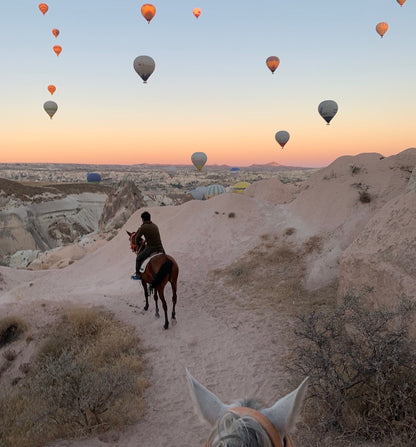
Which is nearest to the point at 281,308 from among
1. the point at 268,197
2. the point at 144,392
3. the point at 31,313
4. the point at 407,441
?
the point at 144,392

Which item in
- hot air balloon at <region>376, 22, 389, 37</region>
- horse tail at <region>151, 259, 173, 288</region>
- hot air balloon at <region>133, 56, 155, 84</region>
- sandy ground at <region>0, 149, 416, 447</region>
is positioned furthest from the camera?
hot air balloon at <region>376, 22, 389, 37</region>

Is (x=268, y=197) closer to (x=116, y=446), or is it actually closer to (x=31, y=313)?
(x=31, y=313)

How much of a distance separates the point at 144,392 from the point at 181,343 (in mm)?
2312

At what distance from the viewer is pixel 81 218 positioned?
5553 cm

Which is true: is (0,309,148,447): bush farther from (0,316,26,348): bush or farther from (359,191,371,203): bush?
(359,191,371,203): bush

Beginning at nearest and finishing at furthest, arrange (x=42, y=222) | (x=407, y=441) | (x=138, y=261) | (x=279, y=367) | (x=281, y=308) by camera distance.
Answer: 1. (x=407, y=441)
2. (x=279, y=367)
3. (x=138, y=261)
4. (x=281, y=308)
5. (x=42, y=222)

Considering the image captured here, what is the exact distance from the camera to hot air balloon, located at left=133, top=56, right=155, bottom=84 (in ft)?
97.6

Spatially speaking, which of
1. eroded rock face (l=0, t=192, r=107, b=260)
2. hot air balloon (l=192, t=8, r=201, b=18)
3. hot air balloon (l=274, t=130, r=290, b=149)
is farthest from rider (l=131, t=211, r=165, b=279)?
hot air balloon (l=192, t=8, r=201, b=18)

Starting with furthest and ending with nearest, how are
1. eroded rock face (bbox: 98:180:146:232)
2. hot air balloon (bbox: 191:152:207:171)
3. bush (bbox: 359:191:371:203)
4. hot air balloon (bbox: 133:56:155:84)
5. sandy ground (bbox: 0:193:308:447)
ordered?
hot air balloon (bbox: 191:152:207:171) < eroded rock face (bbox: 98:180:146:232) < hot air balloon (bbox: 133:56:155:84) < bush (bbox: 359:191:371:203) < sandy ground (bbox: 0:193:308:447)

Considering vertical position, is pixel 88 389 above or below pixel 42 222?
above

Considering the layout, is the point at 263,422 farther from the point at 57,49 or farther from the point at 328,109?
the point at 57,49

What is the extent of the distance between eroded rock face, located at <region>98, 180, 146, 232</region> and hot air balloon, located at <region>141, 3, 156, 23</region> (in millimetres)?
15678

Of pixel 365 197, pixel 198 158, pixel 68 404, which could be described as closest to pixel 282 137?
pixel 198 158

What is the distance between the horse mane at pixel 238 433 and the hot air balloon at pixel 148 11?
1377 inches
